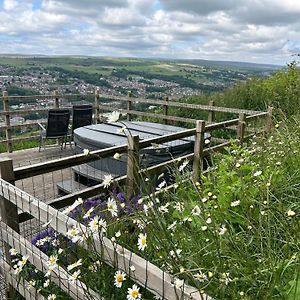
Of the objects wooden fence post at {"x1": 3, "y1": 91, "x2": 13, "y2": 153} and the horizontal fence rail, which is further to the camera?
wooden fence post at {"x1": 3, "y1": 91, "x2": 13, "y2": 153}

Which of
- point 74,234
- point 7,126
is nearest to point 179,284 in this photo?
point 74,234

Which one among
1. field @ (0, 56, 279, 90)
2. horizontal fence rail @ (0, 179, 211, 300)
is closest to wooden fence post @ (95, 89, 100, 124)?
field @ (0, 56, 279, 90)

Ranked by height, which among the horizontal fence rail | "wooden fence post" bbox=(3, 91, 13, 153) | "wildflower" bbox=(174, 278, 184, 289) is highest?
"wildflower" bbox=(174, 278, 184, 289)

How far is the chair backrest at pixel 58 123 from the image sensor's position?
8.51 m

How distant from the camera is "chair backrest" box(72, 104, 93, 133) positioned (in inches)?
364

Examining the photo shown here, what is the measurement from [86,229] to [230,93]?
1103 centimetres

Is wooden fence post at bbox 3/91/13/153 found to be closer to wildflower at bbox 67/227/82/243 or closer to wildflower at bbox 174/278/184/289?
wildflower at bbox 67/227/82/243

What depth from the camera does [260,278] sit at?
1557mm

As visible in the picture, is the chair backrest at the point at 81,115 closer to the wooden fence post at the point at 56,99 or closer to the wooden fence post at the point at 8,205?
the wooden fence post at the point at 56,99

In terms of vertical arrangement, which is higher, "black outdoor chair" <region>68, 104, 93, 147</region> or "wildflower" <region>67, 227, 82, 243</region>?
"wildflower" <region>67, 227, 82, 243</region>

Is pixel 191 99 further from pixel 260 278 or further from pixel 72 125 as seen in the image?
pixel 260 278

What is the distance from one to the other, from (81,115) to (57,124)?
899 millimetres

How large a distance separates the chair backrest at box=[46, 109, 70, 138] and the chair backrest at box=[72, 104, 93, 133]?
36cm

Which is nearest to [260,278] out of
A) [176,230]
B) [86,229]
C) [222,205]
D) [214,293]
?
[214,293]
